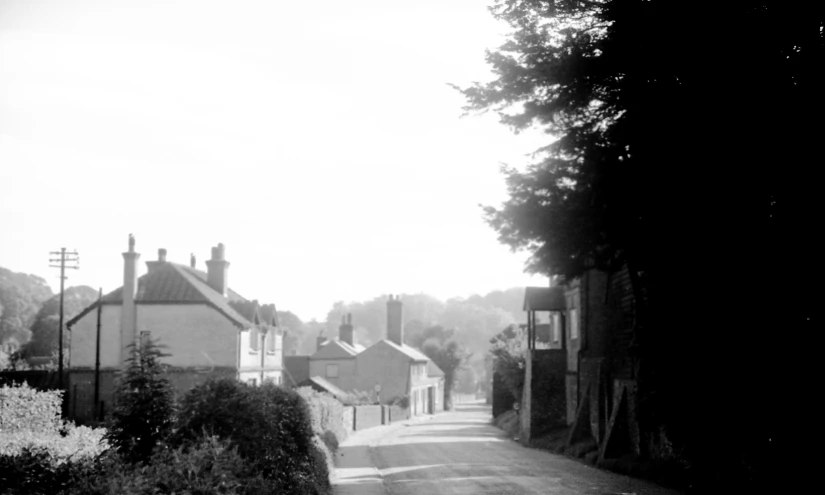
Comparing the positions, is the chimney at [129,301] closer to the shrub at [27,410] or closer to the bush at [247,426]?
the shrub at [27,410]

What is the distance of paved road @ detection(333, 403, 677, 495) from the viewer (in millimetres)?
21078

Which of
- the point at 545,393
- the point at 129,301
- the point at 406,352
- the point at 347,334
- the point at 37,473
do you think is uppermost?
the point at 129,301

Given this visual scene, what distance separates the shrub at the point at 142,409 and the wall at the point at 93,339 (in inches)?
1200

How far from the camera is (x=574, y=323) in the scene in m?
36.1

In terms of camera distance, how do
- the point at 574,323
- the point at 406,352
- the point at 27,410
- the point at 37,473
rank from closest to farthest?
the point at 37,473 → the point at 27,410 → the point at 574,323 → the point at 406,352

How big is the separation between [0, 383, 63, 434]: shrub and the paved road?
8.86 m

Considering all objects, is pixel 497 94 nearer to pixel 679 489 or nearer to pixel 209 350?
pixel 679 489

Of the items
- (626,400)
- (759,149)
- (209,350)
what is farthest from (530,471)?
(209,350)

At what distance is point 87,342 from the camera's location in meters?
44.3

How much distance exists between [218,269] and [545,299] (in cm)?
2124

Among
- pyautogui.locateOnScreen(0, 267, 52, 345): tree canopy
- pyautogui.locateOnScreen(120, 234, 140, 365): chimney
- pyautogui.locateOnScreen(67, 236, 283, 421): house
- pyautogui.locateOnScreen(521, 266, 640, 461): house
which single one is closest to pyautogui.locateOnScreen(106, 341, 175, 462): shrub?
pyautogui.locateOnScreen(521, 266, 640, 461): house

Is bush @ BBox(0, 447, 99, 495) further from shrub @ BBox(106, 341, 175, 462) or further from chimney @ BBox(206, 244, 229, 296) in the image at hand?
chimney @ BBox(206, 244, 229, 296)

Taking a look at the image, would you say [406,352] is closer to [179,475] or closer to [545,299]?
[545,299]

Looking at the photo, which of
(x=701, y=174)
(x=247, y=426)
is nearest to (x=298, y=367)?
(x=247, y=426)
